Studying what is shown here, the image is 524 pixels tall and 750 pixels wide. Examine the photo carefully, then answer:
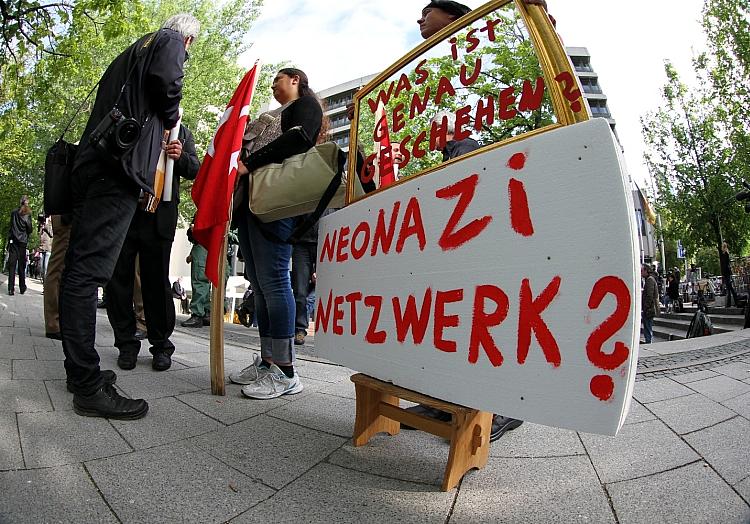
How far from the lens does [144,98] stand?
2.20m

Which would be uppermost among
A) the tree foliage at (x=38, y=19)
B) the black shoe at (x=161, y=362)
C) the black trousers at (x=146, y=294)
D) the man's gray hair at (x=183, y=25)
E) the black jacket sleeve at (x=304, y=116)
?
the tree foliage at (x=38, y=19)

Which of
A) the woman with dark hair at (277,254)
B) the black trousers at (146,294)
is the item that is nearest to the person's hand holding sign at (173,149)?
the woman with dark hair at (277,254)

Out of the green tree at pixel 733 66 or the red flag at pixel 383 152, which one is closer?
the red flag at pixel 383 152

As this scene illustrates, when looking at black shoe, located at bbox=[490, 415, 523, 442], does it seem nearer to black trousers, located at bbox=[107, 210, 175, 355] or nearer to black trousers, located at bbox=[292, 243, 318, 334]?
black trousers, located at bbox=[107, 210, 175, 355]

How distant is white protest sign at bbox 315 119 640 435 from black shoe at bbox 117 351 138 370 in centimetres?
192

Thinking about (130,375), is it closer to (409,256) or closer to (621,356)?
(409,256)

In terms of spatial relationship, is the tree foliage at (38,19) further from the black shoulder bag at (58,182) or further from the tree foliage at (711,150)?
the tree foliage at (711,150)

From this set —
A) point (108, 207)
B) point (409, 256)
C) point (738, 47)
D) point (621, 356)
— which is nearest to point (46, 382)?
point (108, 207)

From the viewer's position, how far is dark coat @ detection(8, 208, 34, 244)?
9477 millimetres

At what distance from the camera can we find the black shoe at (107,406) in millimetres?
1955

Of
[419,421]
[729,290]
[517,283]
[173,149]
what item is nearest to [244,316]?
[173,149]

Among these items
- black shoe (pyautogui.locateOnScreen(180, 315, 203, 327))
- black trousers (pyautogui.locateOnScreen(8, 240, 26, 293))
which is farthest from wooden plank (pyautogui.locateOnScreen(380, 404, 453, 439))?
black trousers (pyautogui.locateOnScreen(8, 240, 26, 293))

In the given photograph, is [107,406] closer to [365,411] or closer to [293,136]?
[365,411]

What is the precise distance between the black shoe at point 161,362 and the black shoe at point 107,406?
0.95 metres
